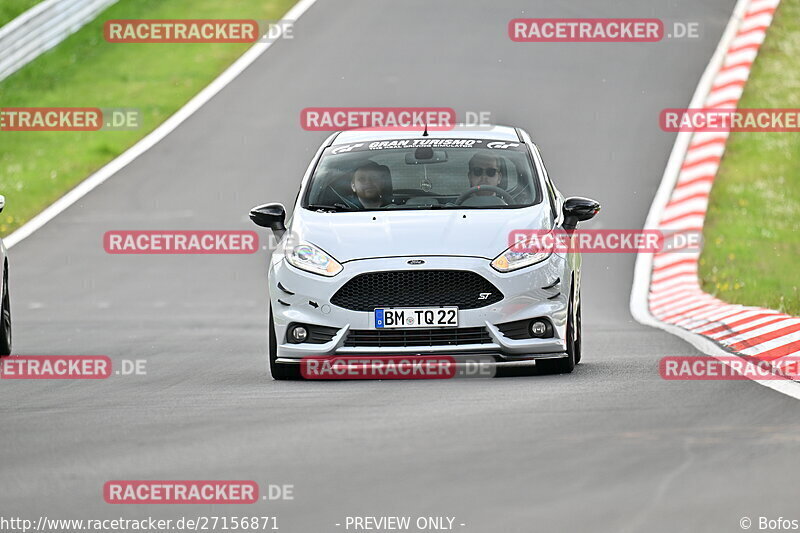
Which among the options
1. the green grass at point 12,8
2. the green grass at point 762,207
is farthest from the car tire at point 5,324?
the green grass at point 12,8

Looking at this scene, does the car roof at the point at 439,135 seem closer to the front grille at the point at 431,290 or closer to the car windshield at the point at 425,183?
the car windshield at the point at 425,183

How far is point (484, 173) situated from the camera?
1220 centimetres

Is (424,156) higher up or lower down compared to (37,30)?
lower down

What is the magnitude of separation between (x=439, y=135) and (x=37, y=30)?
17461 mm

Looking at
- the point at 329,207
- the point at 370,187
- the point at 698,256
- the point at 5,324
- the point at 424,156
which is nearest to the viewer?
the point at 329,207

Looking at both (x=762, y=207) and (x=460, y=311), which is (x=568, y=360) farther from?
(x=762, y=207)

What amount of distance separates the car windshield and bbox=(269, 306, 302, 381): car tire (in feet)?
3.54

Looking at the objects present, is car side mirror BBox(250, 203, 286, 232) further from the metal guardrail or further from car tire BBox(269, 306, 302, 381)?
the metal guardrail

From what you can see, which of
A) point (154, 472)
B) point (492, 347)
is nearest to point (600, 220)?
point (492, 347)

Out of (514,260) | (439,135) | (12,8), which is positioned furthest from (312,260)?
(12,8)

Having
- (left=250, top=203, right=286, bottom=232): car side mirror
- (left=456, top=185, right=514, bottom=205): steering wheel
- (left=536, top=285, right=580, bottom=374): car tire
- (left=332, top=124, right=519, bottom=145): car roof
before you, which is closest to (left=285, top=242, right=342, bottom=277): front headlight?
(left=250, top=203, right=286, bottom=232): car side mirror

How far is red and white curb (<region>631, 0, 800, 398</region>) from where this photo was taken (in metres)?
13.4

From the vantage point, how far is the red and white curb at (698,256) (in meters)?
13.4

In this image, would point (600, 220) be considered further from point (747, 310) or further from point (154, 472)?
point (154, 472)
